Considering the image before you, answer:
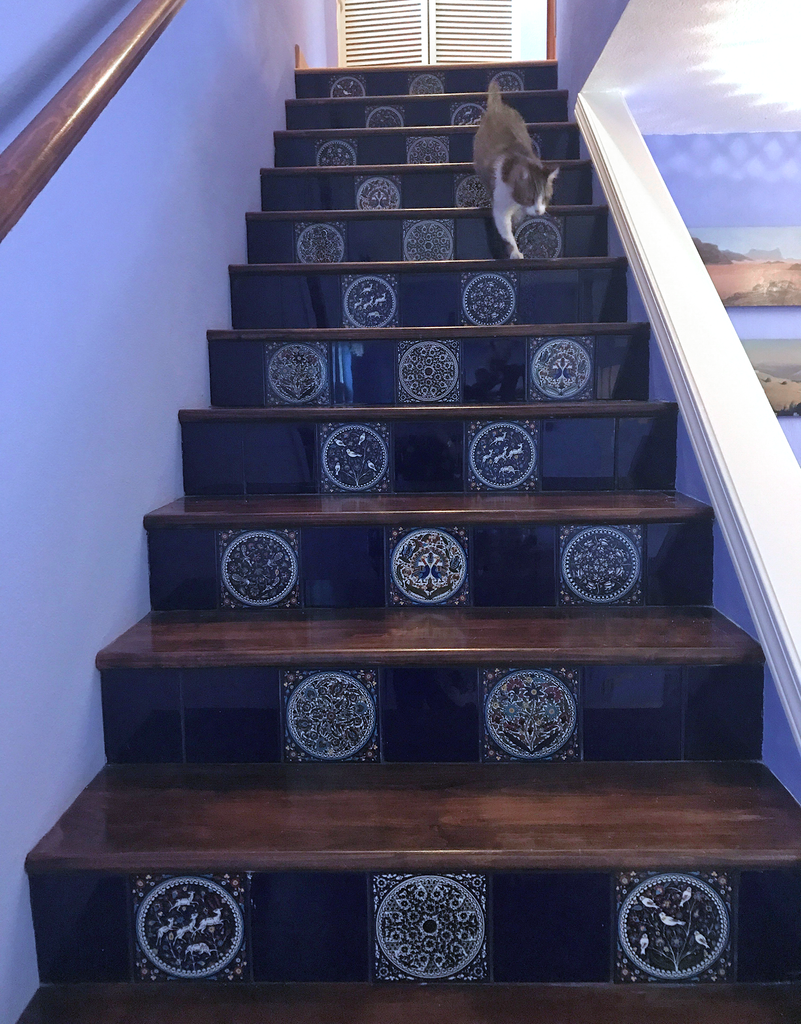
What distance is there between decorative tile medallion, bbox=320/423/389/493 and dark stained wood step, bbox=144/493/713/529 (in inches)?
5.3

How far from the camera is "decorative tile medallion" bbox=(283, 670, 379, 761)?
1.30 metres

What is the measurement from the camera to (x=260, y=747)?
131cm

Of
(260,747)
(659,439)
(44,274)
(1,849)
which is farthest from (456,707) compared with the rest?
(44,274)

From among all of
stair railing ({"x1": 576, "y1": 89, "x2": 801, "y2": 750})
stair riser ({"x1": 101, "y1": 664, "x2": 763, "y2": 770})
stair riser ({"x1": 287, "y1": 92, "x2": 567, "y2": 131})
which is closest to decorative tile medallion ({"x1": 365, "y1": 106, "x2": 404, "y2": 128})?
stair riser ({"x1": 287, "y1": 92, "x2": 567, "y2": 131})

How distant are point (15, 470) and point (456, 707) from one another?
0.75 m

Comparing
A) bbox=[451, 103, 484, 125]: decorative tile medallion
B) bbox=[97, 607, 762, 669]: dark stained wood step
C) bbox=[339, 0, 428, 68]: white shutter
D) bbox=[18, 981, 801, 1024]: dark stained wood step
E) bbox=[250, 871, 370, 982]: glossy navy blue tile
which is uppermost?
bbox=[339, 0, 428, 68]: white shutter

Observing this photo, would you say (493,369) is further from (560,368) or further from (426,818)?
(426,818)

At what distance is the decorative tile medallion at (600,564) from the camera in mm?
1492

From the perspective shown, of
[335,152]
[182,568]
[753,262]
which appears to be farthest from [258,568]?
[753,262]

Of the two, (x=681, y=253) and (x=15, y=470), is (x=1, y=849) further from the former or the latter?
(x=681, y=253)

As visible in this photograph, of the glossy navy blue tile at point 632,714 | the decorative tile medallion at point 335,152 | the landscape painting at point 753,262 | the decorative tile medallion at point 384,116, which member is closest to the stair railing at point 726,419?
the glossy navy blue tile at point 632,714

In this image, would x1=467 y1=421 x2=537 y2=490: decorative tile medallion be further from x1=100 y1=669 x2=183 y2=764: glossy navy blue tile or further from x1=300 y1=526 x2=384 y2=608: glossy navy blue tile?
x1=100 y1=669 x2=183 y2=764: glossy navy blue tile

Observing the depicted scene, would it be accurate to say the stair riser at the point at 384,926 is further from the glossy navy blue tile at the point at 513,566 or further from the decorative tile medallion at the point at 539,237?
the decorative tile medallion at the point at 539,237

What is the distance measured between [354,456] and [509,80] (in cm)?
233
